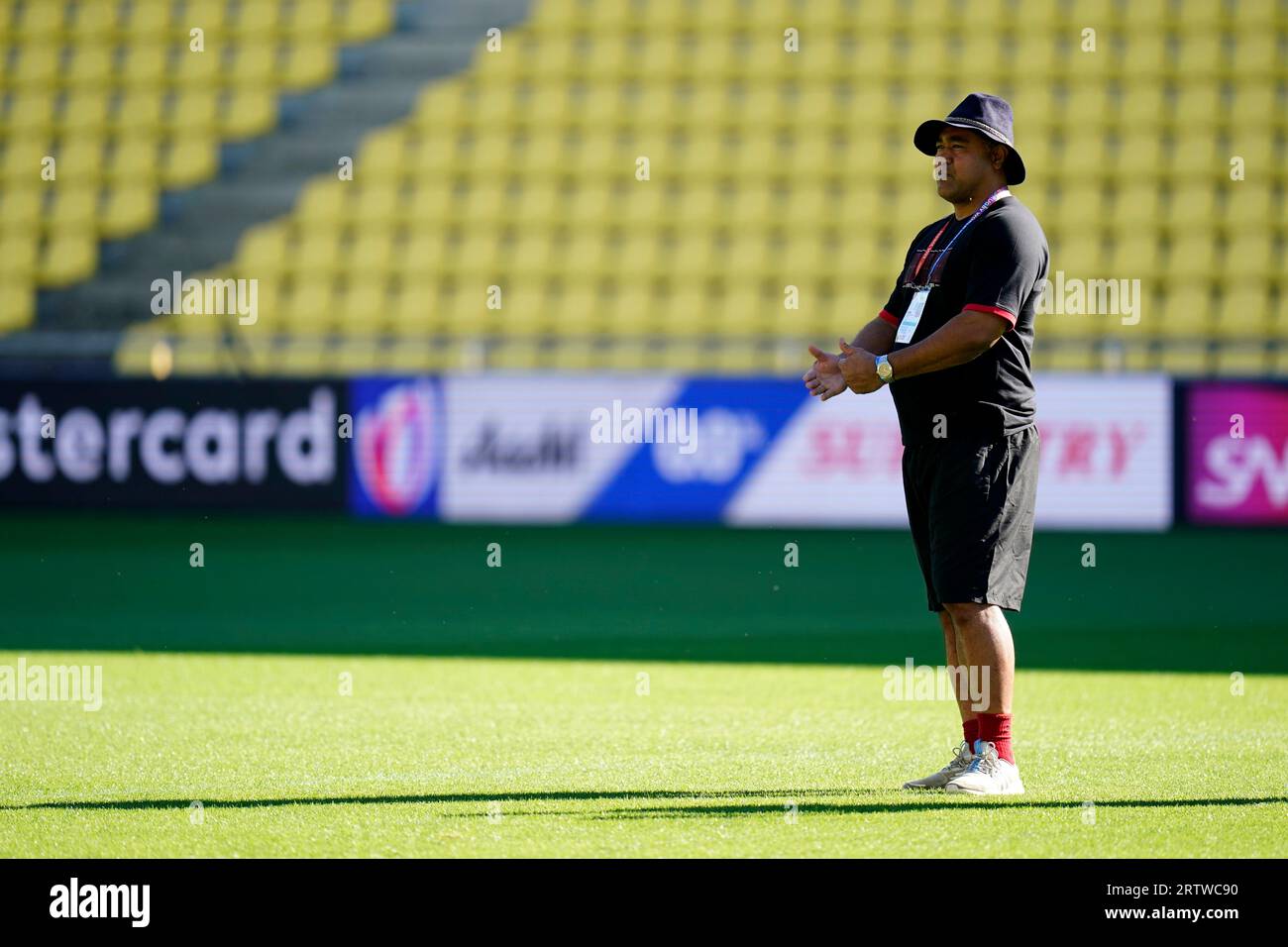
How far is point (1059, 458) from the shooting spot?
570 inches

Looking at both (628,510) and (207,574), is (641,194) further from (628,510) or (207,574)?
(207,574)

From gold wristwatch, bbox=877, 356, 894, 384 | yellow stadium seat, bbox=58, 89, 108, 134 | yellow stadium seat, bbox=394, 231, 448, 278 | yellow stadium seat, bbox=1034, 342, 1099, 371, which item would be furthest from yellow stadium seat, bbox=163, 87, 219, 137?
gold wristwatch, bbox=877, 356, 894, 384

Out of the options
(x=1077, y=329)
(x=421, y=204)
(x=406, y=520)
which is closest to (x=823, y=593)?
(x=406, y=520)

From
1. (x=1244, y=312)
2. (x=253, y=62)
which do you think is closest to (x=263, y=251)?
(x=253, y=62)

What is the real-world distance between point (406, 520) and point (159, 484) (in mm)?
2268

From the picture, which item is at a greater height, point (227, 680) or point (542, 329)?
point (542, 329)

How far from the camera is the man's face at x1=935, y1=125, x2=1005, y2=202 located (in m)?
5.32

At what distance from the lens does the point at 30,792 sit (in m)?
5.39

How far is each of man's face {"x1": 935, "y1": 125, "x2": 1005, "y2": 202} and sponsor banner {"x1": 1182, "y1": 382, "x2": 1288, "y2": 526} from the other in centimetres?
959

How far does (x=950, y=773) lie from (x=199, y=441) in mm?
11156

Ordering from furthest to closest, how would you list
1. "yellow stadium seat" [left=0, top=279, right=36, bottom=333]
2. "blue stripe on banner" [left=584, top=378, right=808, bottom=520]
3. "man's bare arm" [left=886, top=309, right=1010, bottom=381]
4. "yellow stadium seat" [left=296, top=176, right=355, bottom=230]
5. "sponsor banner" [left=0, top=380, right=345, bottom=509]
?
1. "yellow stadium seat" [left=296, top=176, right=355, bottom=230]
2. "yellow stadium seat" [left=0, top=279, right=36, bottom=333]
3. "sponsor banner" [left=0, top=380, right=345, bottom=509]
4. "blue stripe on banner" [left=584, top=378, right=808, bottom=520]
5. "man's bare arm" [left=886, top=309, right=1010, bottom=381]

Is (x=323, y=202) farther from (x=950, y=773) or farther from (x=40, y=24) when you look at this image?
(x=950, y=773)

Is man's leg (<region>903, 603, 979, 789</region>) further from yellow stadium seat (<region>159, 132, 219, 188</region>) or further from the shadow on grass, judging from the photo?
yellow stadium seat (<region>159, 132, 219, 188</region>)

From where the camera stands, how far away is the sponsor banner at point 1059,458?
14.4 meters
